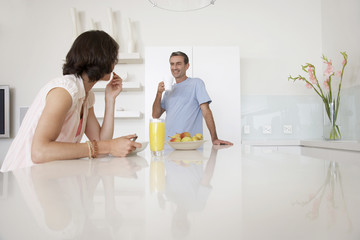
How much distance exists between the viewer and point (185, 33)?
375 centimetres

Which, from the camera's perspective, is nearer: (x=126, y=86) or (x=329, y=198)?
(x=329, y=198)

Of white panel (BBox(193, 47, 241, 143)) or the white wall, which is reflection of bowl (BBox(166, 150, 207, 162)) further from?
the white wall

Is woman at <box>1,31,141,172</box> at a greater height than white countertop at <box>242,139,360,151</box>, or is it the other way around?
woman at <box>1,31,141,172</box>

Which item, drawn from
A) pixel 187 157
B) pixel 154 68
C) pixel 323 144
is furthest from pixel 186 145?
pixel 154 68

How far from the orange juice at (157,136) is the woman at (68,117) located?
0.09 meters

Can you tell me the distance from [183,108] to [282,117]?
1512mm

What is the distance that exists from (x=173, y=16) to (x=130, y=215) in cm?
370

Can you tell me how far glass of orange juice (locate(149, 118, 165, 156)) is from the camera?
46.3 inches

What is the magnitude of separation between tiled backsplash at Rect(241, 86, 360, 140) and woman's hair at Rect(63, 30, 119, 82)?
2596 mm

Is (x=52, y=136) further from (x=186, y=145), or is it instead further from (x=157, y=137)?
(x=186, y=145)

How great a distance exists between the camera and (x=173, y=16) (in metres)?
3.75

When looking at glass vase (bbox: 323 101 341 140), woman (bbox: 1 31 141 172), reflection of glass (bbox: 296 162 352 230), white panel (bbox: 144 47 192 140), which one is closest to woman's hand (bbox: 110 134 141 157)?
woman (bbox: 1 31 141 172)

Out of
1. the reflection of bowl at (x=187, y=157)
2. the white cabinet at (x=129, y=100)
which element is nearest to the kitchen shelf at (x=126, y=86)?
the white cabinet at (x=129, y=100)

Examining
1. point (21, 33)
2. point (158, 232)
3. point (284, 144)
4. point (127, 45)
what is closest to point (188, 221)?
point (158, 232)
